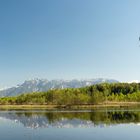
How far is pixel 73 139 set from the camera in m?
43.8

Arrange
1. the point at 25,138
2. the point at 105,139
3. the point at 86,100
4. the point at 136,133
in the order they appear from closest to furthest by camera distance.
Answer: the point at 105,139, the point at 25,138, the point at 136,133, the point at 86,100

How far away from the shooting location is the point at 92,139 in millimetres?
43312

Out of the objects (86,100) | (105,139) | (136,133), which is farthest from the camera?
(86,100)

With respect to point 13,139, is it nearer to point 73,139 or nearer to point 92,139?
point 73,139

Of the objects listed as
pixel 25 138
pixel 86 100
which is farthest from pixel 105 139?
pixel 86 100

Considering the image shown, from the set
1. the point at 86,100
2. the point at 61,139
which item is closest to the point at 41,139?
the point at 61,139

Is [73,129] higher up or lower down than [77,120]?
lower down

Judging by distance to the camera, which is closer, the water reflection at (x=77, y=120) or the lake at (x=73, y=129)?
the lake at (x=73, y=129)

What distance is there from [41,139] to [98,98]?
6141 inches

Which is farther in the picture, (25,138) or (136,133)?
(136,133)

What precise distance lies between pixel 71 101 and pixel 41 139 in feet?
505

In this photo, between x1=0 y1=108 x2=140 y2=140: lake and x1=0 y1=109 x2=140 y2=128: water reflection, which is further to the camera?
x1=0 y1=109 x2=140 y2=128: water reflection

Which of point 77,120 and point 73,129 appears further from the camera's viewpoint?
point 77,120

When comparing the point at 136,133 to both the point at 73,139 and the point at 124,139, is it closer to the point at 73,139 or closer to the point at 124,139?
the point at 124,139
